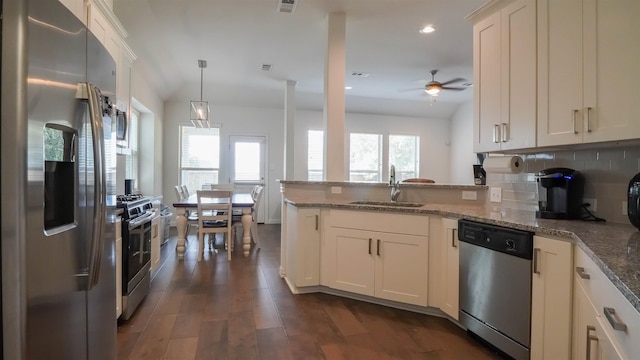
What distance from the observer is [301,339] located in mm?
2205

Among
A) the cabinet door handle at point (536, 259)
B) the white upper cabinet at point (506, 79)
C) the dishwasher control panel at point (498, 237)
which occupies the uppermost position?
the white upper cabinet at point (506, 79)

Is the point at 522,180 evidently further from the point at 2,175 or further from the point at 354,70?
the point at 354,70

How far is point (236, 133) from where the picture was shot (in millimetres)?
7215

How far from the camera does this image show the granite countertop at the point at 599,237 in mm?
939

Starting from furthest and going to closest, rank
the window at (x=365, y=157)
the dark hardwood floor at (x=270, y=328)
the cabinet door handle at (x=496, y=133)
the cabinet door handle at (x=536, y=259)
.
Result: the window at (x=365, y=157) → the cabinet door handle at (x=496, y=133) → the dark hardwood floor at (x=270, y=328) → the cabinet door handle at (x=536, y=259)

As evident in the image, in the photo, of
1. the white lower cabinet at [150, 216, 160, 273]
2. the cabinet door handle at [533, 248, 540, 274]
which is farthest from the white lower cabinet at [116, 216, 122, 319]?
the cabinet door handle at [533, 248, 540, 274]

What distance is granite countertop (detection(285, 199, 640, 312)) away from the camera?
3.08 feet

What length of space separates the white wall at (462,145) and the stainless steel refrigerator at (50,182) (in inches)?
300

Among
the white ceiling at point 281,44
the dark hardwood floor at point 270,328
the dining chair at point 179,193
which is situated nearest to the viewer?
the dark hardwood floor at point 270,328

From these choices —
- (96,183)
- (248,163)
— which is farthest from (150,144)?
(96,183)

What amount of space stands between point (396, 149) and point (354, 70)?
126 inches

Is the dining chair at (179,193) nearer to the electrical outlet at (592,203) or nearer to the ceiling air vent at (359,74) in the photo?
the ceiling air vent at (359,74)

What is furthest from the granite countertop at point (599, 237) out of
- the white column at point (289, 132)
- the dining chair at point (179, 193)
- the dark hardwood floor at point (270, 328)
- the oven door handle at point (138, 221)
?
the dining chair at point (179, 193)

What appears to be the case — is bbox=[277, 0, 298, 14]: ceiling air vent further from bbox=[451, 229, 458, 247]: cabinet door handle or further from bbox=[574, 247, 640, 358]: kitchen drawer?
bbox=[574, 247, 640, 358]: kitchen drawer
